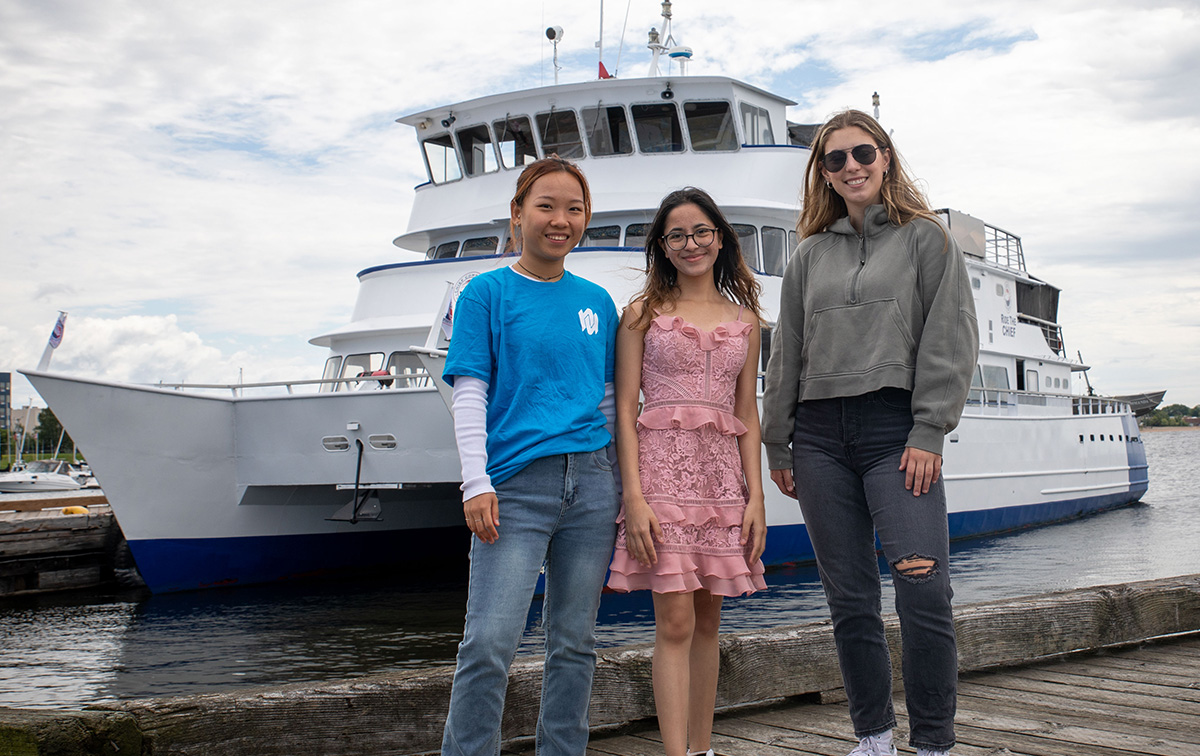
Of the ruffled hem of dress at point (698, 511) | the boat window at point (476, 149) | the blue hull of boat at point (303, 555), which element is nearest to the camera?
the ruffled hem of dress at point (698, 511)

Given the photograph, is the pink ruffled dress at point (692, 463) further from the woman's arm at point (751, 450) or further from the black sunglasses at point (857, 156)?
the black sunglasses at point (857, 156)

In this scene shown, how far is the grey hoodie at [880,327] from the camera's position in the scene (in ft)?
8.87

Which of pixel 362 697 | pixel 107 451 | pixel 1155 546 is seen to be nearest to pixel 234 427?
pixel 107 451

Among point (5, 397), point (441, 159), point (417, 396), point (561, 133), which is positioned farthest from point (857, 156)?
point (5, 397)

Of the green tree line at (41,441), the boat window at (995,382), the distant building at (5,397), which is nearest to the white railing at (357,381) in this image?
the boat window at (995,382)

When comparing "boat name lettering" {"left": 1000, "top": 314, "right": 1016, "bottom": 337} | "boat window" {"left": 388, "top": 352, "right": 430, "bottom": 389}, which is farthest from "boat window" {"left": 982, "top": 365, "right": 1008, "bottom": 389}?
"boat window" {"left": 388, "top": 352, "right": 430, "bottom": 389}

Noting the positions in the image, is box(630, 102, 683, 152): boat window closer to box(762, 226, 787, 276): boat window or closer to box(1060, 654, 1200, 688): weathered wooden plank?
box(762, 226, 787, 276): boat window

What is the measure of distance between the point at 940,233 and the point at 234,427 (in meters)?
9.03

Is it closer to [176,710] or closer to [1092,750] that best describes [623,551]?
[176,710]

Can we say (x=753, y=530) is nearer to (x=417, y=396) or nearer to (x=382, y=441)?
(x=417, y=396)

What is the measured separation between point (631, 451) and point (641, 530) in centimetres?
21

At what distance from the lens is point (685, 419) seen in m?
2.88

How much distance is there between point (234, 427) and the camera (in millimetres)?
10484

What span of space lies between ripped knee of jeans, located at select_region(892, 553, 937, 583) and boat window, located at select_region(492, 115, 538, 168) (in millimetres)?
10256
